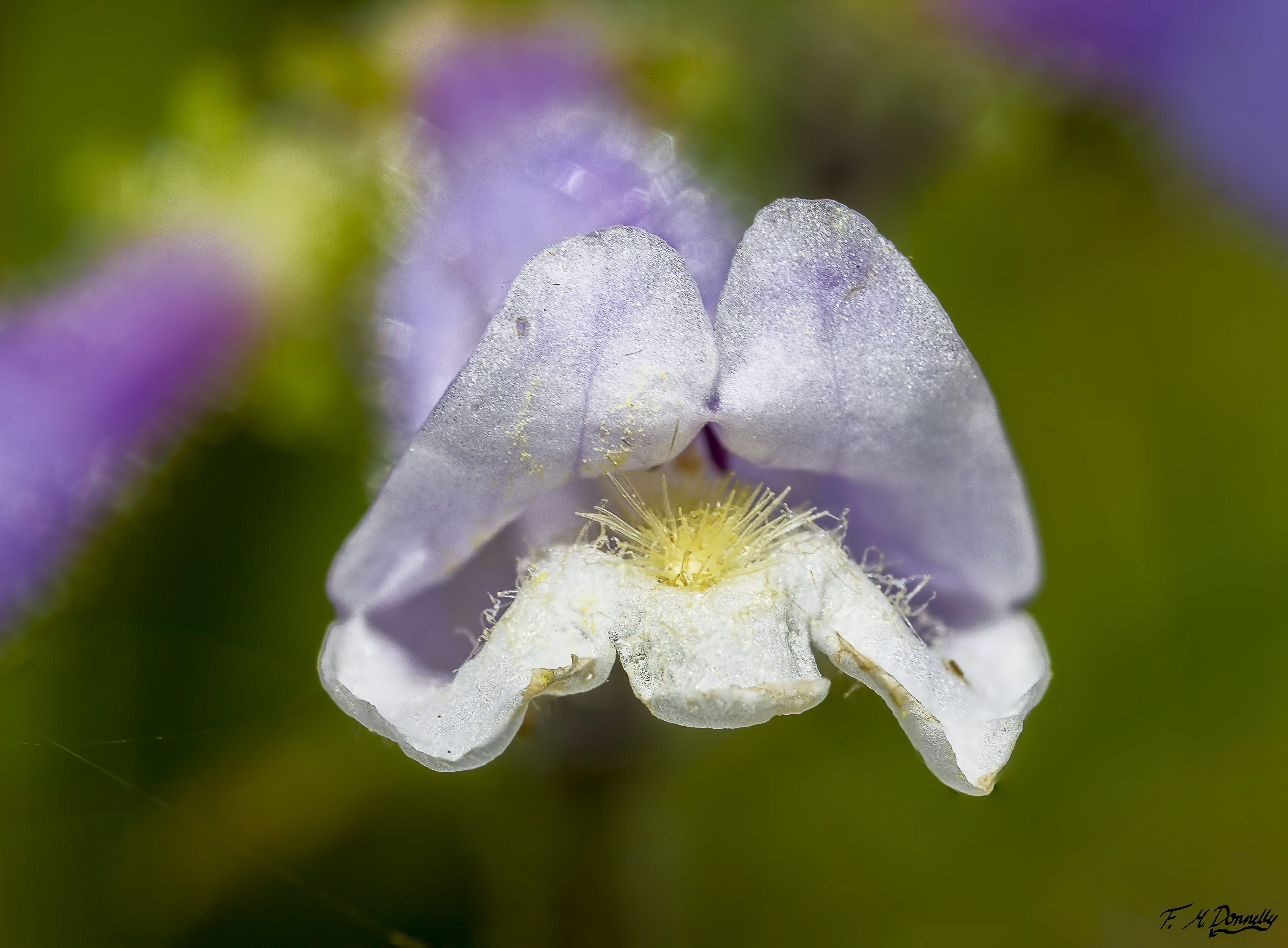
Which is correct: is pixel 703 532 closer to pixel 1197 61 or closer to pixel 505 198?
pixel 505 198

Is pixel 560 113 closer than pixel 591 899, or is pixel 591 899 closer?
pixel 591 899

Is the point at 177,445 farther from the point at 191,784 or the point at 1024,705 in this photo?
the point at 1024,705

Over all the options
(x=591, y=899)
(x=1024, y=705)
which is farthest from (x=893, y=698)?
(x=591, y=899)

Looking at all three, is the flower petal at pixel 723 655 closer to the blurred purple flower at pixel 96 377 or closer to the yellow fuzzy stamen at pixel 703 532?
the yellow fuzzy stamen at pixel 703 532

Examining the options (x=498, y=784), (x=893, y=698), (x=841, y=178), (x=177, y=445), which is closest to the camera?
(x=893, y=698)
